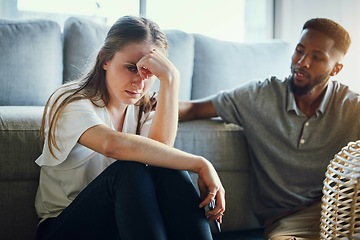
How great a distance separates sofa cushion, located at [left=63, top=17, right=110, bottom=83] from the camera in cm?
235

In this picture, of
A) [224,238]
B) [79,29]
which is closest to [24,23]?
[79,29]

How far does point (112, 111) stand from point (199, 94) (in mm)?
1101

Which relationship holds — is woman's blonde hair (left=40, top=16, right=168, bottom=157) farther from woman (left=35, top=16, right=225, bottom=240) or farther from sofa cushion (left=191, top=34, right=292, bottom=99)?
sofa cushion (left=191, top=34, right=292, bottom=99)

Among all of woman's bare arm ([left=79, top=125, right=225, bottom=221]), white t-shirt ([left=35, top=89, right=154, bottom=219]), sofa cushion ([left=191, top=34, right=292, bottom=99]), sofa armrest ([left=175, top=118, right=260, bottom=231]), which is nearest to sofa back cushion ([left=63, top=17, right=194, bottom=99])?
sofa cushion ([left=191, top=34, right=292, bottom=99])

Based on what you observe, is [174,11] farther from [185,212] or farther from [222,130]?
[185,212]

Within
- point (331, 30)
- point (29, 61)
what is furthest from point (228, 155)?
point (29, 61)

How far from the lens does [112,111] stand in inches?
62.0

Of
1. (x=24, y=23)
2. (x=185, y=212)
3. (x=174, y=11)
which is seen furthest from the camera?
(x=174, y=11)

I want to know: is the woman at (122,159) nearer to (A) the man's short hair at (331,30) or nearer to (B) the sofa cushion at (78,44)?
(A) the man's short hair at (331,30)

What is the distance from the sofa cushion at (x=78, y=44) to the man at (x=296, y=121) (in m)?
0.60

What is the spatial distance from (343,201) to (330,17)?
1.74m

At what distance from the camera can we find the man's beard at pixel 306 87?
1.95 meters

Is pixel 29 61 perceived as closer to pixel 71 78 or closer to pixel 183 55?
pixel 71 78

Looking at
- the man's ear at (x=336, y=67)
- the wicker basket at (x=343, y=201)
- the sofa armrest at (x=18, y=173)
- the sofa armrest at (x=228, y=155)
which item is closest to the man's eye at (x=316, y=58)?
the man's ear at (x=336, y=67)
